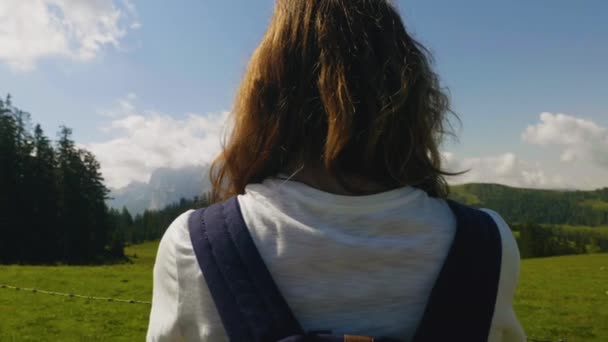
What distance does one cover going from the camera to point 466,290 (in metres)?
1.48

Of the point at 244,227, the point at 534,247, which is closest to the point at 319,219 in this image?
the point at 244,227

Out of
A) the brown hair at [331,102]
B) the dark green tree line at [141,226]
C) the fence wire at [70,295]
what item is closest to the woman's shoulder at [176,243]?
the brown hair at [331,102]

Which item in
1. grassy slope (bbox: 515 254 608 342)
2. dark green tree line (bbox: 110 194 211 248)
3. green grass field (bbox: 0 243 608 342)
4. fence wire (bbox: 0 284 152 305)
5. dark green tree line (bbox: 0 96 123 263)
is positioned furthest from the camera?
dark green tree line (bbox: 110 194 211 248)

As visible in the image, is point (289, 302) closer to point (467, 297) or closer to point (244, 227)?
point (244, 227)

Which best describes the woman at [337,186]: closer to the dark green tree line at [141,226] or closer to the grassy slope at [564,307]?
the grassy slope at [564,307]

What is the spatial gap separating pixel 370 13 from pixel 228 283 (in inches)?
40.8

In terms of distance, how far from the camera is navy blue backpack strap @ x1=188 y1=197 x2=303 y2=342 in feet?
4.53

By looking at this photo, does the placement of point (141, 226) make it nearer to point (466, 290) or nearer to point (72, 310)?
point (72, 310)

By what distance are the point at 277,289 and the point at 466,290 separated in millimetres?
541

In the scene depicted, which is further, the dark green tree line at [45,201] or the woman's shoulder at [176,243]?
the dark green tree line at [45,201]

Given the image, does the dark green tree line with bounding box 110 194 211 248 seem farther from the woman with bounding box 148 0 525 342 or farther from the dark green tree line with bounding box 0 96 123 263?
the woman with bounding box 148 0 525 342

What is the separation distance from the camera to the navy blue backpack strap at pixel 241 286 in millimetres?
1382

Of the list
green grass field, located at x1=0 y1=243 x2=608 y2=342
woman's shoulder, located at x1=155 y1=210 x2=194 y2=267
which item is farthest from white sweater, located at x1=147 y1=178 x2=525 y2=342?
green grass field, located at x1=0 y1=243 x2=608 y2=342

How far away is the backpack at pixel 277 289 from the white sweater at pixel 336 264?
0.04 m
